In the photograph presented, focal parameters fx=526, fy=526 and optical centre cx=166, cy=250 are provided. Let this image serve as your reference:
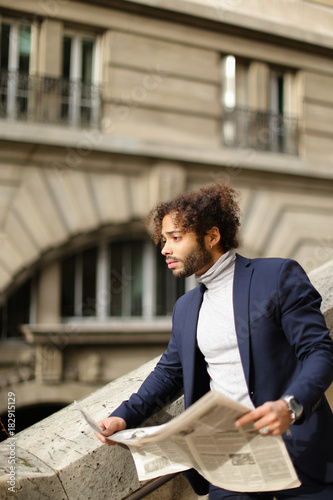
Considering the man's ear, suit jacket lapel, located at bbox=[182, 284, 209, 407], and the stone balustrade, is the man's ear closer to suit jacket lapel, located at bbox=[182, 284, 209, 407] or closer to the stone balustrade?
suit jacket lapel, located at bbox=[182, 284, 209, 407]

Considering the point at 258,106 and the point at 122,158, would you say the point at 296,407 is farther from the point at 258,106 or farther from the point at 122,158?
the point at 258,106

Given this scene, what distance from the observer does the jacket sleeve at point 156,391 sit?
2197 mm

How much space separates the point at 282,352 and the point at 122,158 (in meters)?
6.93

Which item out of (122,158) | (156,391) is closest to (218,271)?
(156,391)

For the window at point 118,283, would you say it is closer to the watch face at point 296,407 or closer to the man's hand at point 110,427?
the man's hand at point 110,427

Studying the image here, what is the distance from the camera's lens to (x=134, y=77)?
8.75 meters

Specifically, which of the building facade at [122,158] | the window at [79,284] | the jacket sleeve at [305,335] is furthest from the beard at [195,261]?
the window at [79,284]

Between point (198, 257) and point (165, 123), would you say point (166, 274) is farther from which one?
point (198, 257)

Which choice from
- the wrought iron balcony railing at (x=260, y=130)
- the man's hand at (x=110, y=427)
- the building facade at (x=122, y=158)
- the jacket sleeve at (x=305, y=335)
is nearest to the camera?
the jacket sleeve at (x=305, y=335)

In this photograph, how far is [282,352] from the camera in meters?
1.92

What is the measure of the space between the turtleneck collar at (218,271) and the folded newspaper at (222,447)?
0.64m

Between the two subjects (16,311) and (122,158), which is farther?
(122,158)

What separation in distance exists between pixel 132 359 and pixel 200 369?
6839 mm

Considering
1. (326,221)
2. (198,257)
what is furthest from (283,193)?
(198,257)
